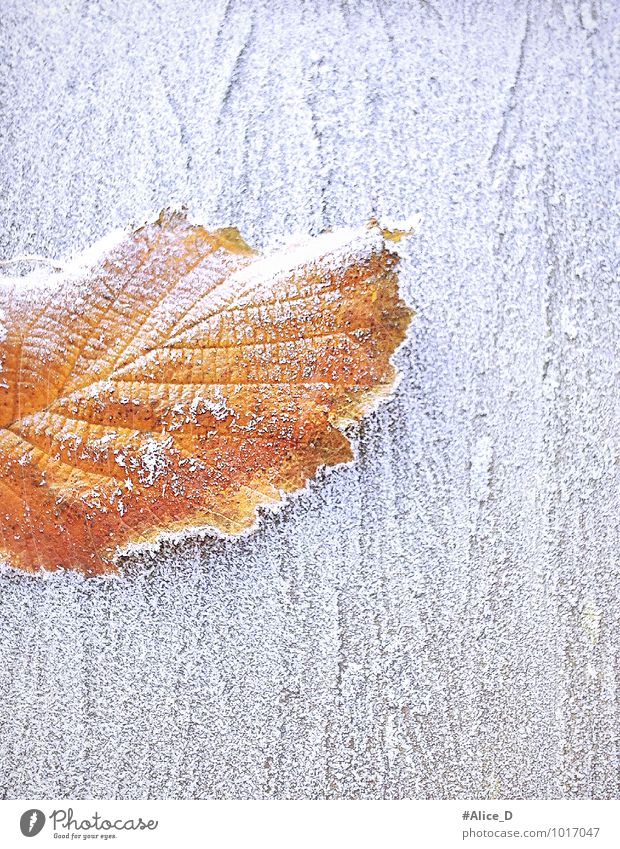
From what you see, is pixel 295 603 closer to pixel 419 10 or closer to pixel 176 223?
pixel 176 223

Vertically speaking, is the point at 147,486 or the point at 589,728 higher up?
the point at 147,486

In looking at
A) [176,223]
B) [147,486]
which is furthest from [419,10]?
[147,486]
